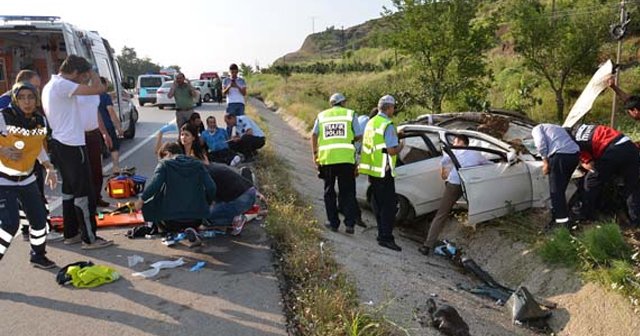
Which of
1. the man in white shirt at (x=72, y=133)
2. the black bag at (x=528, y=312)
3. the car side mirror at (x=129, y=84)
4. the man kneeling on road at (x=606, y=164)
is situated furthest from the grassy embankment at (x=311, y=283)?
the car side mirror at (x=129, y=84)

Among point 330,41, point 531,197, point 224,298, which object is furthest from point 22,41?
point 330,41

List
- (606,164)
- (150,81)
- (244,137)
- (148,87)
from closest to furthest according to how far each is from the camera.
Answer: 1. (606,164)
2. (244,137)
3. (148,87)
4. (150,81)

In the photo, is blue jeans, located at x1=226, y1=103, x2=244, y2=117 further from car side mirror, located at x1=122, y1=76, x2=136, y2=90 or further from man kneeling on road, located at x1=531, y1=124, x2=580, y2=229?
man kneeling on road, located at x1=531, y1=124, x2=580, y2=229

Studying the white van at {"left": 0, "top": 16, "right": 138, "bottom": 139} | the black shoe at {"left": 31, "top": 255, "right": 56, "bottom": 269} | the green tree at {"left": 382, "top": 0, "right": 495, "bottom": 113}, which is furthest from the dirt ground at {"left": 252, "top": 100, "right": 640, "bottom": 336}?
the green tree at {"left": 382, "top": 0, "right": 495, "bottom": 113}

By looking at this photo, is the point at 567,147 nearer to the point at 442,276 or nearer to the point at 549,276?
the point at 549,276

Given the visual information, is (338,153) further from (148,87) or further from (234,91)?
(148,87)

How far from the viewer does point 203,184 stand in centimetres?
544

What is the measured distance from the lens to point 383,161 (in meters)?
6.50

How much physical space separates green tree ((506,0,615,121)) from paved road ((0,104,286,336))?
58.1 ft

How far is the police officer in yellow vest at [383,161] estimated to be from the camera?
6.44m

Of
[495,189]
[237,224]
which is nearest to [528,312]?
[495,189]

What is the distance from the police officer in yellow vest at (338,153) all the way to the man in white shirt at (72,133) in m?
2.73

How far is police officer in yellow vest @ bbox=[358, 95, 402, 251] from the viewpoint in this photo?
6.44m

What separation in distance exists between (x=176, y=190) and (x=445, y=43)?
13.6 metres
